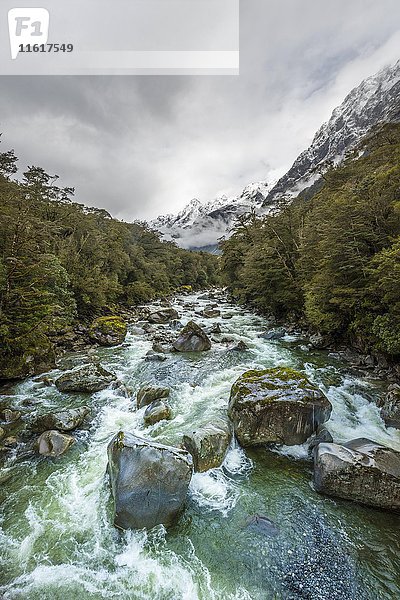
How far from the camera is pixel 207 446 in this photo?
249 inches

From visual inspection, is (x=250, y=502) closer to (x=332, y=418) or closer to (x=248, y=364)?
(x=332, y=418)

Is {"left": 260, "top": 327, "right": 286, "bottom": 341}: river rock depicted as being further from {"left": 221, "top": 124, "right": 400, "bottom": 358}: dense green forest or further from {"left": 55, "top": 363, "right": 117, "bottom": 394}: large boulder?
{"left": 55, "top": 363, "right": 117, "bottom": 394}: large boulder

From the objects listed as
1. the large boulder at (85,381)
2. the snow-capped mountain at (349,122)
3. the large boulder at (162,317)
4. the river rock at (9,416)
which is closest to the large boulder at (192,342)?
the large boulder at (85,381)

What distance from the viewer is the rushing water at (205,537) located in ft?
13.3

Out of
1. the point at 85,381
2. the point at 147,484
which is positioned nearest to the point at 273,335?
the point at 85,381

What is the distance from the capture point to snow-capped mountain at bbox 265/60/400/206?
87244mm

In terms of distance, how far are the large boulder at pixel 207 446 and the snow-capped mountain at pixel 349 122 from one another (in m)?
90.9

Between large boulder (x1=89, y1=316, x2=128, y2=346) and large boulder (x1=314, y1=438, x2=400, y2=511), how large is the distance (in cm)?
1271

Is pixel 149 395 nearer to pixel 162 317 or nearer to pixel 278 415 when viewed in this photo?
pixel 278 415

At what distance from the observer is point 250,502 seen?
215 inches

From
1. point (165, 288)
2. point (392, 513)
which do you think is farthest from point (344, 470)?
point (165, 288)

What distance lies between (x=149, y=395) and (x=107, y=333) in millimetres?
8486

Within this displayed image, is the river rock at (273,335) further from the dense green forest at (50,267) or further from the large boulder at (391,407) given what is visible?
the dense green forest at (50,267)

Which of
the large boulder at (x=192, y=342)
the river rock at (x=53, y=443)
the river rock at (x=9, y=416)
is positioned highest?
the large boulder at (x=192, y=342)
